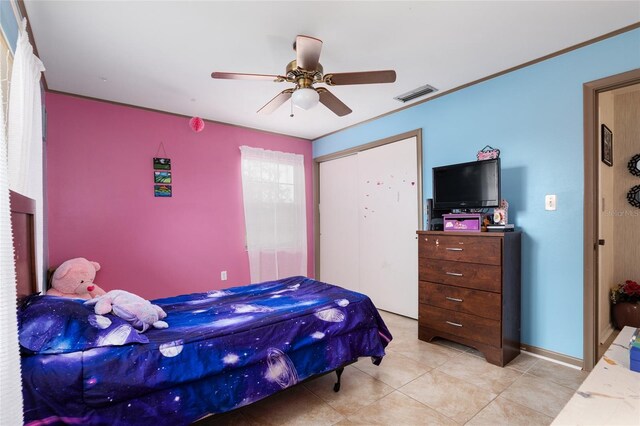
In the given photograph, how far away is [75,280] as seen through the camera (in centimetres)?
291

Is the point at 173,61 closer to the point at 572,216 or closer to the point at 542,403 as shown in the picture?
the point at 572,216

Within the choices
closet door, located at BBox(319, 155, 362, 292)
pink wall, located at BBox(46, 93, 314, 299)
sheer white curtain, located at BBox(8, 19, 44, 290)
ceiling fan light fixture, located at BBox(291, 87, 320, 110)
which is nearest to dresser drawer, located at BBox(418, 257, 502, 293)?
closet door, located at BBox(319, 155, 362, 292)

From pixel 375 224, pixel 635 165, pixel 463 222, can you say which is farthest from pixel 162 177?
pixel 635 165

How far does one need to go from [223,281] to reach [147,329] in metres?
2.51

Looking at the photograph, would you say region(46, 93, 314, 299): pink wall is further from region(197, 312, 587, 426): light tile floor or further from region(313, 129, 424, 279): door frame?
region(197, 312, 587, 426): light tile floor

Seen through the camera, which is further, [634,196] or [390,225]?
[390,225]

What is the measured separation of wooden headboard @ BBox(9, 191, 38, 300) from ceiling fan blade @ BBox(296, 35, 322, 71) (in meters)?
1.62

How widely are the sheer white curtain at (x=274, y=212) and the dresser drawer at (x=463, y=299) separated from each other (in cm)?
220

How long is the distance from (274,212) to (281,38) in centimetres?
264

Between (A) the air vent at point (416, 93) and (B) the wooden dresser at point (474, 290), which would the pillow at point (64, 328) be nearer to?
(B) the wooden dresser at point (474, 290)

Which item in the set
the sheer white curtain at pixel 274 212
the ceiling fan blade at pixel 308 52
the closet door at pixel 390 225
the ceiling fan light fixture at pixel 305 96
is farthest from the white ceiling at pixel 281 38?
the sheer white curtain at pixel 274 212

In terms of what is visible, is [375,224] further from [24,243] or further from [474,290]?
[24,243]

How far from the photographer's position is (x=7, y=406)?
0.87m

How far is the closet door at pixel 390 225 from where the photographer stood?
365 centimetres
